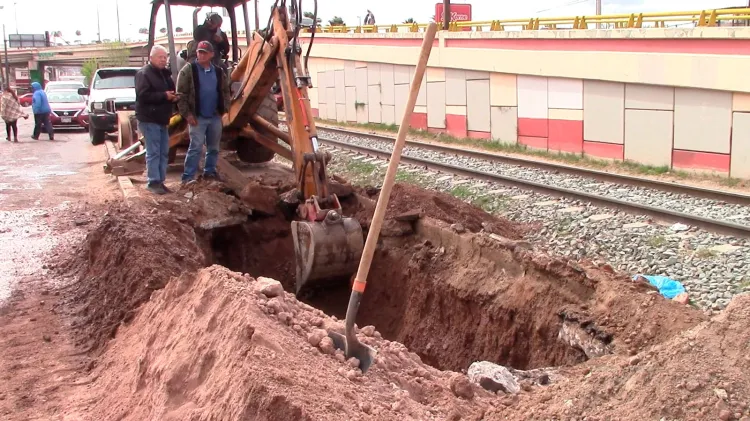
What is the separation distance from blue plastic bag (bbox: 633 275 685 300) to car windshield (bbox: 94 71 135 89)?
15.1m

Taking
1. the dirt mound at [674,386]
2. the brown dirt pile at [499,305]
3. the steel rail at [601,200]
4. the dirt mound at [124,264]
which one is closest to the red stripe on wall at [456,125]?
the steel rail at [601,200]

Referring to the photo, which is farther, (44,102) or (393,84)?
(393,84)

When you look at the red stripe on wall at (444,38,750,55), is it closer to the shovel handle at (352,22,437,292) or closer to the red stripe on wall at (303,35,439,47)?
the red stripe on wall at (303,35,439,47)

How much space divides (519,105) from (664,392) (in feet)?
49.7

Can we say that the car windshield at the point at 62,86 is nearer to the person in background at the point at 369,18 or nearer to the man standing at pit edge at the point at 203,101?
the person in background at the point at 369,18

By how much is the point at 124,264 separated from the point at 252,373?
318 cm

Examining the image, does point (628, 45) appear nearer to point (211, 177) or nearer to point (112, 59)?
point (211, 177)

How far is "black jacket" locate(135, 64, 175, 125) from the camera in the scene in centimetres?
848

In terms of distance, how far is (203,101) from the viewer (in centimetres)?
827

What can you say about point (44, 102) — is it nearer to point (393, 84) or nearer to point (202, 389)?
point (393, 84)

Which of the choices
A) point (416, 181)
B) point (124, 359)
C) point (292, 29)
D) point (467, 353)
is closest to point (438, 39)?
point (416, 181)

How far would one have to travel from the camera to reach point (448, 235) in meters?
6.79

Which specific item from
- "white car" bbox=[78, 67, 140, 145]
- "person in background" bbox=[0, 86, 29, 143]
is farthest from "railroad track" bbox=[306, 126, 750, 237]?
"person in background" bbox=[0, 86, 29, 143]

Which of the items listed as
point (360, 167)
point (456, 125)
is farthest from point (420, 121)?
point (360, 167)
